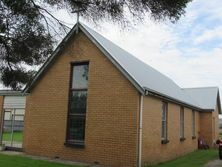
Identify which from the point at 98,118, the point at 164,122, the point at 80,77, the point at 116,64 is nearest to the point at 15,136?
the point at 80,77

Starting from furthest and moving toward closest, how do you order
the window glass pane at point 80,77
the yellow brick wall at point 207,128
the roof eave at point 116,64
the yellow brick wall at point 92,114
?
the yellow brick wall at point 207,128, the window glass pane at point 80,77, the yellow brick wall at point 92,114, the roof eave at point 116,64

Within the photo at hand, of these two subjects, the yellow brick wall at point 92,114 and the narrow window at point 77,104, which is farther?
the narrow window at point 77,104

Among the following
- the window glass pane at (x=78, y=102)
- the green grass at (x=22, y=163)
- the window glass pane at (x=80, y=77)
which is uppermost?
the window glass pane at (x=80, y=77)

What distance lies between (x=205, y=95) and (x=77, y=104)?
66.6ft

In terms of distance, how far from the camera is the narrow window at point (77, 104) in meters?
17.8

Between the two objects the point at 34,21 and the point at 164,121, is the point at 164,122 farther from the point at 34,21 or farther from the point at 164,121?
the point at 34,21

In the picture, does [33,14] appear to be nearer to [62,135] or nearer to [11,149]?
[62,135]

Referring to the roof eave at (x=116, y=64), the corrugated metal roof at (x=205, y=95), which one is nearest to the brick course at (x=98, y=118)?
the roof eave at (x=116, y=64)

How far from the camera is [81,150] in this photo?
17281 millimetres

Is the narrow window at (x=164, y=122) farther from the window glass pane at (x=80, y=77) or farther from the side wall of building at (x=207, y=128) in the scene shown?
the side wall of building at (x=207, y=128)

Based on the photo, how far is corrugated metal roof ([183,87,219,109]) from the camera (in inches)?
1295

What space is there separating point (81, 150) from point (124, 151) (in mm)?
Result: 2393

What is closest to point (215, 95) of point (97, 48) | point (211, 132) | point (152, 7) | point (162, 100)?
point (211, 132)

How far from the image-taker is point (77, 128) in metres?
17.9
